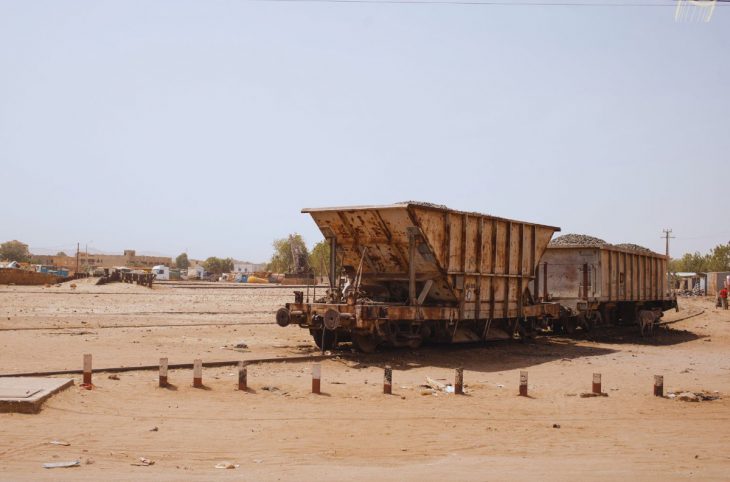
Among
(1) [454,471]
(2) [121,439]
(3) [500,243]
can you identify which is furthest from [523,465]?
(3) [500,243]

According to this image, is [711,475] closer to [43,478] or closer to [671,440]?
[671,440]

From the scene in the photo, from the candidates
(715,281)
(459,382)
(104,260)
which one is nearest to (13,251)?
(104,260)

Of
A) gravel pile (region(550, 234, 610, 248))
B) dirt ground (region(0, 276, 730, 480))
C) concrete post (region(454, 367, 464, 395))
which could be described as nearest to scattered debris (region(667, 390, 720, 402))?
dirt ground (region(0, 276, 730, 480))

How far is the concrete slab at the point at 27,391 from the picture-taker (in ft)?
28.0

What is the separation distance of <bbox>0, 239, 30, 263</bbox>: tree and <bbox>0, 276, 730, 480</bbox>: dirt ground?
114m

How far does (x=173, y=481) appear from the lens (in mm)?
6289

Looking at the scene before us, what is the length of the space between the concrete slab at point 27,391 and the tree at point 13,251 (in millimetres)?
120386

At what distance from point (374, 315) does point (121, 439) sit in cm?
743

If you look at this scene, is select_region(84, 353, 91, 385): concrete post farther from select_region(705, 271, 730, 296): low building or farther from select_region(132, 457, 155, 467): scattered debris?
select_region(705, 271, 730, 296): low building

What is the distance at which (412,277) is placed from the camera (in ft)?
51.0

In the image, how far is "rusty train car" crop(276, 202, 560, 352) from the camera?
49.8ft

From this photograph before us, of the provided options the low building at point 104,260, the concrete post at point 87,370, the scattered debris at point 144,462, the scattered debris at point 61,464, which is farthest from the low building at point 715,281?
the low building at point 104,260

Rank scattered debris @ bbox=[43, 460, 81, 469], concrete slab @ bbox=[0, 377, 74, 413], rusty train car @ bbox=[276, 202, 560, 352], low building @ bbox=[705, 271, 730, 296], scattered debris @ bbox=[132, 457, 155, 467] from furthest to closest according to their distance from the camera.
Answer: low building @ bbox=[705, 271, 730, 296] < rusty train car @ bbox=[276, 202, 560, 352] < concrete slab @ bbox=[0, 377, 74, 413] < scattered debris @ bbox=[132, 457, 155, 467] < scattered debris @ bbox=[43, 460, 81, 469]

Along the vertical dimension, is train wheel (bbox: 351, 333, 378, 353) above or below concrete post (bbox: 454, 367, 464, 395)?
above
